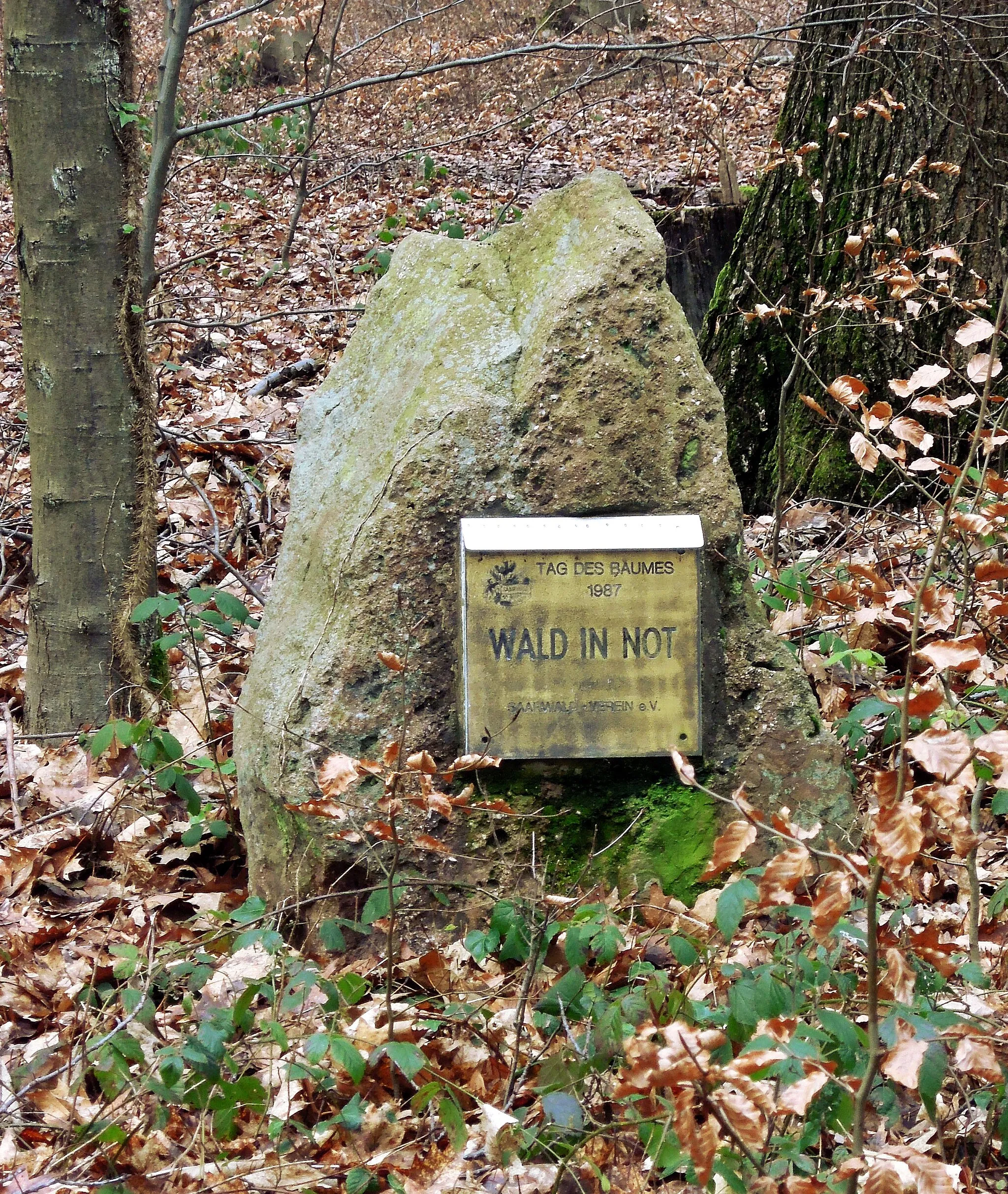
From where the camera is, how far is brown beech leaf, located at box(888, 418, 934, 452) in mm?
2461

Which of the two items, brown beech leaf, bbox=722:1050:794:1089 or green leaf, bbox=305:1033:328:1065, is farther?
green leaf, bbox=305:1033:328:1065

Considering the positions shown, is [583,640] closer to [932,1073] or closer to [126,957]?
[126,957]

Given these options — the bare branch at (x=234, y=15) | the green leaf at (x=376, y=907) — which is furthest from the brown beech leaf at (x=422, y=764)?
the bare branch at (x=234, y=15)

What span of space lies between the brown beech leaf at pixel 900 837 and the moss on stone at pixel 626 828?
149 centimetres

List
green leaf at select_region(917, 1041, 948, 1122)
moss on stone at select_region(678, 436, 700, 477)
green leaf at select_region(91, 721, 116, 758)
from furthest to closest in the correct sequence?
green leaf at select_region(91, 721, 116, 758) < moss on stone at select_region(678, 436, 700, 477) < green leaf at select_region(917, 1041, 948, 1122)

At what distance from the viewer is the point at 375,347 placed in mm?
3482

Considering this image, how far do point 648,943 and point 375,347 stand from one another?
6.07ft

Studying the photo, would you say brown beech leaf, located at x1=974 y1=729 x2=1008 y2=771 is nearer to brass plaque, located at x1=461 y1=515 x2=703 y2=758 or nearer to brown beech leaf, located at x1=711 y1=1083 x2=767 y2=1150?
brown beech leaf, located at x1=711 y1=1083 x2=767 y2=1150

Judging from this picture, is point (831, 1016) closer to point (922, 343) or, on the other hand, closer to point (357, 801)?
point (357, 801)

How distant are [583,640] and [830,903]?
138cm

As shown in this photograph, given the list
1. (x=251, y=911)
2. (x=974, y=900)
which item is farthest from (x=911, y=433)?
(x=251, y=911)

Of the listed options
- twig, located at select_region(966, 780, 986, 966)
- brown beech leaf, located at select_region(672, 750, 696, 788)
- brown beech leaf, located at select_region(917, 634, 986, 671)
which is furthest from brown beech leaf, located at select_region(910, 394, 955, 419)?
brown beech leaf, located at select_region(672, 750, 696, 788)

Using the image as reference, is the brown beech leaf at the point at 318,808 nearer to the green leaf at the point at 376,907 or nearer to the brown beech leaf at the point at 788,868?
the green leaf at the point at 376,907

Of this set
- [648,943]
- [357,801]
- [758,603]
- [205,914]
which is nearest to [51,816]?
[205,914]
